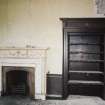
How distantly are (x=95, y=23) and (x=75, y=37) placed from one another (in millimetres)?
716

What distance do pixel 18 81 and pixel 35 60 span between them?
0.93 m

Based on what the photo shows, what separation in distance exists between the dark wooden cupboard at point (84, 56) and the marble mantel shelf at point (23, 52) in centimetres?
65

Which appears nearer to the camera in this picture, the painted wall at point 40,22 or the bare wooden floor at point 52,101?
the bare wooden floor at point 52,101

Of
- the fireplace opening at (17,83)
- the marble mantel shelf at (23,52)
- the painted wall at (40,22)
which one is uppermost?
the painted wall at (40,22)

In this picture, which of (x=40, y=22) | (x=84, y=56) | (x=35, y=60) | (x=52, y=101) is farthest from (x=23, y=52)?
(x=84, y=56)

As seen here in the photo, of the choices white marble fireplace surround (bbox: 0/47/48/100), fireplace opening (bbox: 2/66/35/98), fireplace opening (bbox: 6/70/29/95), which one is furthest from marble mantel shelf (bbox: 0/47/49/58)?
fireplace opening (bbox: 6/70/29/95)

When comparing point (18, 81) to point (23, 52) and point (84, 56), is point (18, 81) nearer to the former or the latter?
point (23, 52)

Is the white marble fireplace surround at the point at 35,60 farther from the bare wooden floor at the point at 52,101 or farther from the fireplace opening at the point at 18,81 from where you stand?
the bare wooden floor at the point at 52,101

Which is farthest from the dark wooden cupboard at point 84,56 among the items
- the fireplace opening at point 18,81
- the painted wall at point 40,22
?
the fireplace opening at point 18,81

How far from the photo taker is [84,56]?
5816 millimetres

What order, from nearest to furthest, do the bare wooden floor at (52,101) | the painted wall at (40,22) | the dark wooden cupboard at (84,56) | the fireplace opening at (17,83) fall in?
the bare wooden floor at (52,101) → the dark wooden cupboard at (84,56) → the painted wall at (40,22) → the fireplace opening at (17,83)

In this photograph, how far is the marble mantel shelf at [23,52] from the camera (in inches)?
218

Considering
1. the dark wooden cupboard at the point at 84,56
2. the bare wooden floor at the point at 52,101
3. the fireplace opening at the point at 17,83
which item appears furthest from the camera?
the fireplace opening at the point at 17,83

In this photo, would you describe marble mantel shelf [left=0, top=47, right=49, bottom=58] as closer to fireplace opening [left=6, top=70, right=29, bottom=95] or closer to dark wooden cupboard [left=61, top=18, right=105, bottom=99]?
fireplace opening [left=6, top=70, right=29, bottom=95]
